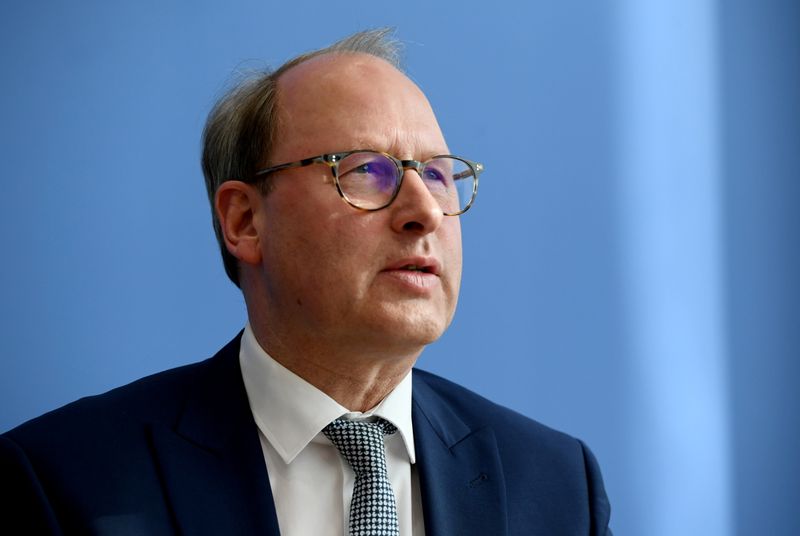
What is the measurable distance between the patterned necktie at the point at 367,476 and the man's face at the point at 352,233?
126mm

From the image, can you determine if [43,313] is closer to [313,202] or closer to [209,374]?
[209,374]

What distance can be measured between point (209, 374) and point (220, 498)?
0.75 ft

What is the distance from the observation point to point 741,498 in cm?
233

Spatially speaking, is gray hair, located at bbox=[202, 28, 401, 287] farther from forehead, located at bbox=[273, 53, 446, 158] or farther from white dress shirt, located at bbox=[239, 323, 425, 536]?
white dress shirt, located at bbox=[239, 323, 425, 536]

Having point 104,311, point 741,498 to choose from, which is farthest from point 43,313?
point 741,498

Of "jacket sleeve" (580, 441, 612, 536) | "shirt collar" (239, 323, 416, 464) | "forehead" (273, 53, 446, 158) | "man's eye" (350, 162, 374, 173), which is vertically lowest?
"jacket sleeve" (580, 441, 612, 536)

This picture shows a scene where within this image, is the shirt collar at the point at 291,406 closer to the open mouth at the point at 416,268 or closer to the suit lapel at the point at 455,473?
the suit lapel at the point at 455,473

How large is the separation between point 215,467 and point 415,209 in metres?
0.46

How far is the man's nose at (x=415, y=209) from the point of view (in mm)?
1540

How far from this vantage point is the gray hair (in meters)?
1.67

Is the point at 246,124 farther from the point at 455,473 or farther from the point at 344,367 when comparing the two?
the point at 455,473

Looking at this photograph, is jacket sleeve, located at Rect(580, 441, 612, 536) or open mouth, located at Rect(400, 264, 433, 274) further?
jacket sleeve, located at Rect(580, 441, 612, 536)

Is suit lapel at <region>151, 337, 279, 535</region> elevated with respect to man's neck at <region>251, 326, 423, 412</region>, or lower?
lower

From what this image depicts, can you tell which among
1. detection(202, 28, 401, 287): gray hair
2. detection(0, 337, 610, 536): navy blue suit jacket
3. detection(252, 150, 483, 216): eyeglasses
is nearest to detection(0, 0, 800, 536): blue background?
detection(202, 28, 401, 287): gray hair
